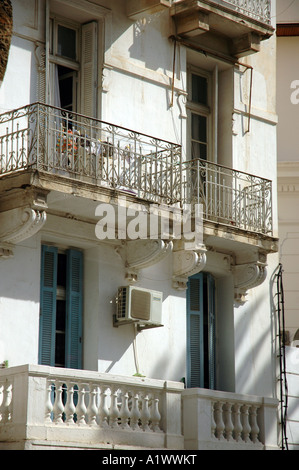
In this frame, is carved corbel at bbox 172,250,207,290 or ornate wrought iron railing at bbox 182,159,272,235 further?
ornate wrought iron railing at bbox 182,159,272,235

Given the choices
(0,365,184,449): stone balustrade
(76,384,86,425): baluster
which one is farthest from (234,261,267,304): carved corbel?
(76,384,86,425): baluster

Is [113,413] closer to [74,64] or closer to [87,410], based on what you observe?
[87,410]

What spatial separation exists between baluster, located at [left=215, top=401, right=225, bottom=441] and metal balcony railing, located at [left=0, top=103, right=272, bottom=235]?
3.08 meters

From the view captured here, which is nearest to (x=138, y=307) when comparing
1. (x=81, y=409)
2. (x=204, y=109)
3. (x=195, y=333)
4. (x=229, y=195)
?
(x=195, y=333)

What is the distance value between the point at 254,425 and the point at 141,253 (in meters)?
3.02

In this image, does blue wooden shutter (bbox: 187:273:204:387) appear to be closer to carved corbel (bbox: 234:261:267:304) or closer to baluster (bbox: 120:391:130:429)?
carved corbel (bbox: 234:261:267:304)

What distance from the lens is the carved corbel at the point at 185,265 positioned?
17.4 meters

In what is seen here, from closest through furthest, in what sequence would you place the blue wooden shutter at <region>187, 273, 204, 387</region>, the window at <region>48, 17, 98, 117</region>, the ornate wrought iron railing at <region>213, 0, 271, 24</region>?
the window at <region>48, 17, 98, 117</region> < the blue wooden shutter at <region>187, 273, 204, 387</region> < the ornate wrought iron railing at <region>213, 0, 271, 24</region>

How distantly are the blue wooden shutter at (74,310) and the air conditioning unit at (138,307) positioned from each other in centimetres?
58

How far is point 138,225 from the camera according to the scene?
54.6 ft

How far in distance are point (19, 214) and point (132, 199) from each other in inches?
70.6

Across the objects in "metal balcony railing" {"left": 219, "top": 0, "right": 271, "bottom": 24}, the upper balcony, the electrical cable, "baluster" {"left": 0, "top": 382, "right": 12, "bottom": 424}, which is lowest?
"baluster" {"left": 0, "top": 382, "right": 12, "bottom": 424}

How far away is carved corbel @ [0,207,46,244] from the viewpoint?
14961mm

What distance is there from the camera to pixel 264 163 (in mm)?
19719
